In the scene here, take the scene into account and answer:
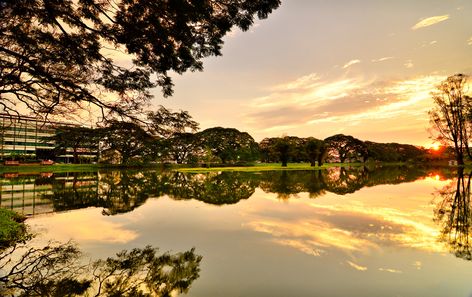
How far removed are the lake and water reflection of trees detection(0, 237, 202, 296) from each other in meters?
0.44

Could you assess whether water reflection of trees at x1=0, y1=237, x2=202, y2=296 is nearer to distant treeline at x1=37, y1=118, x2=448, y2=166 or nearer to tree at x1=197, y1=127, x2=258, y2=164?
distant treeline at x1=37, y1=118, x2=448, y2=166

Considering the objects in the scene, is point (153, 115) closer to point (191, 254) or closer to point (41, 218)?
point (191, 254)

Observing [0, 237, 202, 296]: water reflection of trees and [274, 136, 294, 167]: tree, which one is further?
[274, 136, 294, 167]: tree

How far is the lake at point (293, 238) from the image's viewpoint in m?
5.86

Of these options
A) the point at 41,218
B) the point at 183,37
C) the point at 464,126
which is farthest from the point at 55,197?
the point at 464,126

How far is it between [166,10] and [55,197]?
56.3 ft

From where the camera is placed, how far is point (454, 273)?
618 cm

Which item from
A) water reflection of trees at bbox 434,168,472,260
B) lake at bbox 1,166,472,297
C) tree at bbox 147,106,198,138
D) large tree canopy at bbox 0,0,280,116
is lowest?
lake at bbox 1,166,472,297

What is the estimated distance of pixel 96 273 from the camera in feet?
21.4

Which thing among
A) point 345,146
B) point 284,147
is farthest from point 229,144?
point 345,146

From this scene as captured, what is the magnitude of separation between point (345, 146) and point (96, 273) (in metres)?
118

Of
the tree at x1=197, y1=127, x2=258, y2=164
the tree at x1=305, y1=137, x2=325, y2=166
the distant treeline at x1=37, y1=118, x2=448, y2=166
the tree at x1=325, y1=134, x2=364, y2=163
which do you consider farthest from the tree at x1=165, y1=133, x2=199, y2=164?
the tree at x1=325, y1=134, x2=364, y2=163

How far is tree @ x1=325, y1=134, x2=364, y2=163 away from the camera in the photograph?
114000 mm

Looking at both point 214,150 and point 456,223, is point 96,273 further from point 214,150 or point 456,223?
point 214,150
